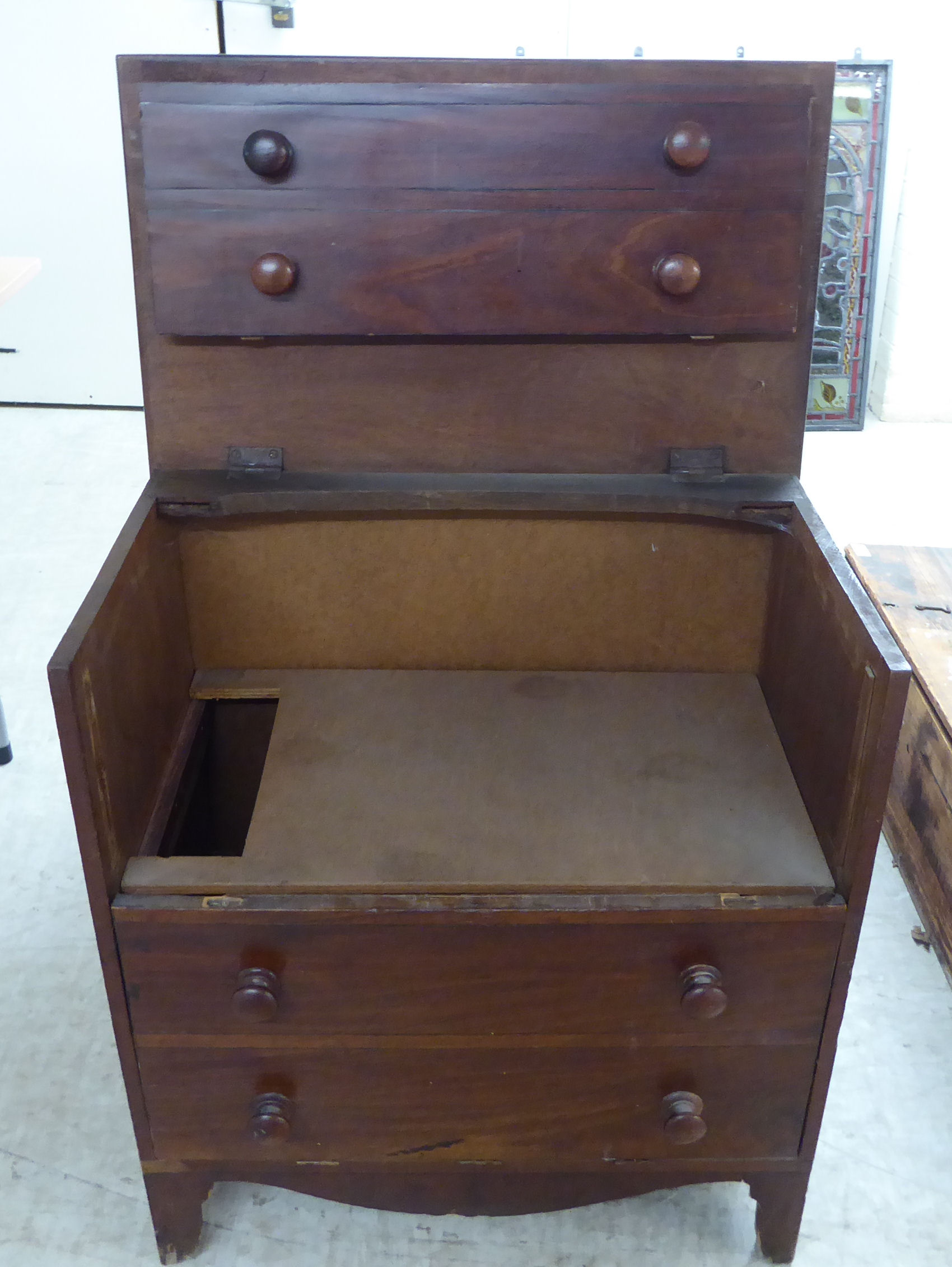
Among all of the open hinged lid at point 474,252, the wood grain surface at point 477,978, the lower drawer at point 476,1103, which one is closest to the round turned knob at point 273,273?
the open hinged lid at point 474,252

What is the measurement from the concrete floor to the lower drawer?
0.62 feet

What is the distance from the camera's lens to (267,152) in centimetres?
115

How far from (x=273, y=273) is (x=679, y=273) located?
1.34 ft

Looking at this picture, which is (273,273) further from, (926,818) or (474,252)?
(926,818)

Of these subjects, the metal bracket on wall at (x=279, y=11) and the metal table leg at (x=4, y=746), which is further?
the metal bracket on wall at (x=279, y=11)

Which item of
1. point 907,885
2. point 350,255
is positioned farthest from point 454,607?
point 907,885


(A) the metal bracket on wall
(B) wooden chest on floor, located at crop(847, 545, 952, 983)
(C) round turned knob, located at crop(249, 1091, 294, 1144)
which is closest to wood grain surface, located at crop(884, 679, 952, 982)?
(B) wooden chest on floor, located at crop(847, 545, 952, 983)

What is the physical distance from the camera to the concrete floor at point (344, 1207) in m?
1.31

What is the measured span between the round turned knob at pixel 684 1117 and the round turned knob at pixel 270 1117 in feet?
1.22

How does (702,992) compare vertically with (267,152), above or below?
below

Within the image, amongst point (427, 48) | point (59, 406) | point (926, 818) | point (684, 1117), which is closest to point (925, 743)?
point (926, 818)

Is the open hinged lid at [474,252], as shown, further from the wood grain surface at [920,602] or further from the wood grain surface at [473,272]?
the wood grain surface at [920,602]

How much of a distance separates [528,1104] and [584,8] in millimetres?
3243

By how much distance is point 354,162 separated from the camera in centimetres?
118
